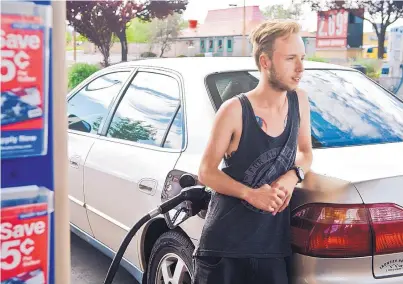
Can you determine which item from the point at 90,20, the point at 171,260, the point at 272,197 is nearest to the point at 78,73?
the point at 90,20

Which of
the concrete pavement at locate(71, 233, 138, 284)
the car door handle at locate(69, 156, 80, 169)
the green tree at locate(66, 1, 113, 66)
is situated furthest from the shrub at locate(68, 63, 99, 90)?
the car door handle at locate(69, 156, 80, 169)

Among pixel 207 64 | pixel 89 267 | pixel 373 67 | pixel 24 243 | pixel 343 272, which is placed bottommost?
pixel 89 267

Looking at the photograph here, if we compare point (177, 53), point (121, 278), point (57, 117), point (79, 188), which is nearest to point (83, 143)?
point (79, 188)

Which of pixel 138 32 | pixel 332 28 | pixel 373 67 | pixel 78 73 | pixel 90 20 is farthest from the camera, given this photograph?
pixel 332 28

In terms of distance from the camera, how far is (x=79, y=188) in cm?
382

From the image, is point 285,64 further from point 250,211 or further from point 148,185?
point 148,185

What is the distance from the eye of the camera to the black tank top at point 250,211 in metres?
2.09

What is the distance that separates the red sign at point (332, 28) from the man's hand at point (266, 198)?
3152 centimetres

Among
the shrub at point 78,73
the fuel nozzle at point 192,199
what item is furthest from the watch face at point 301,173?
the shrub at point 78,73

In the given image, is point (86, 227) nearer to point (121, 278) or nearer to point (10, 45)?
point (121, 278)

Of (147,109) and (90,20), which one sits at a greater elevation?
(90,20)

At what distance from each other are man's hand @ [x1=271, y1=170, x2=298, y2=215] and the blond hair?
18.3 inches

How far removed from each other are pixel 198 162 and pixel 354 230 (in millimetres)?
878

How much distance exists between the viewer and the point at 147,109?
11.0 ft
